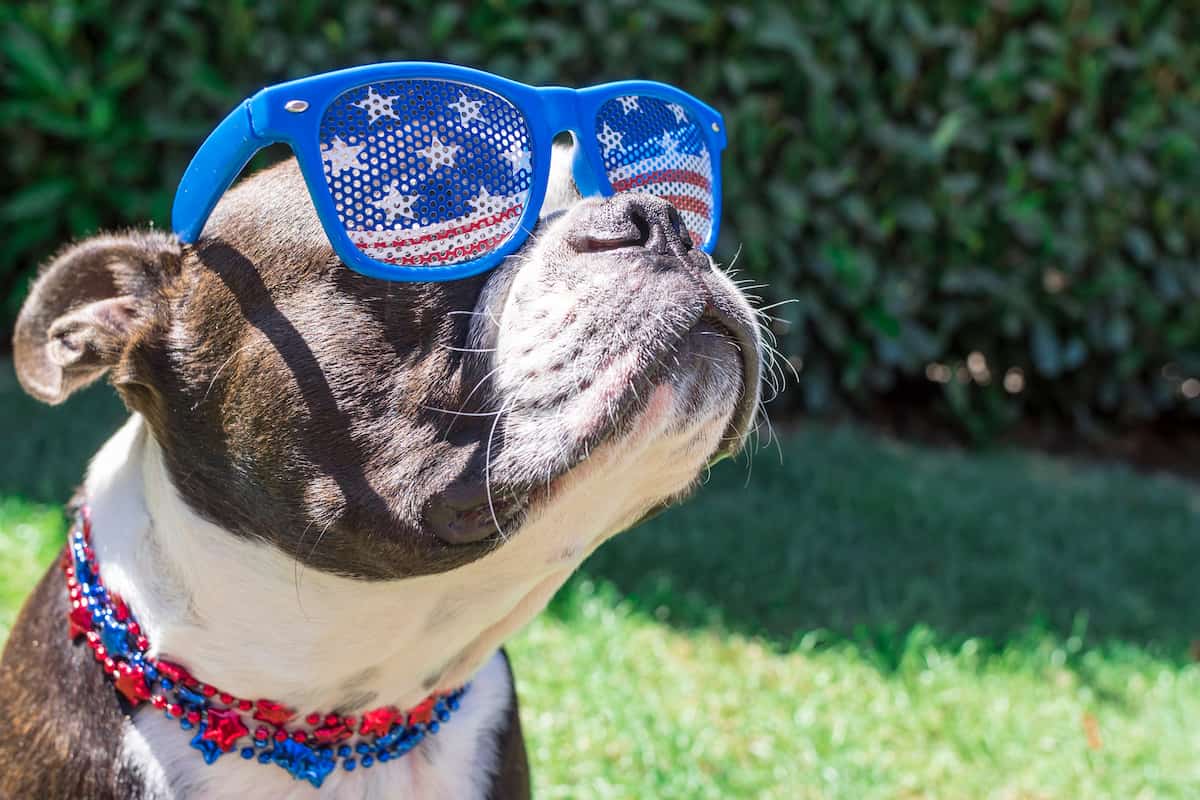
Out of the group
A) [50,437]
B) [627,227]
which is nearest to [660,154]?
[627,227]

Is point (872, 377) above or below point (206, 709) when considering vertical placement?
below

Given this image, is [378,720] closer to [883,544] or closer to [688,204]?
[688,204]

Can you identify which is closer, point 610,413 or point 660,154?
point 610,413

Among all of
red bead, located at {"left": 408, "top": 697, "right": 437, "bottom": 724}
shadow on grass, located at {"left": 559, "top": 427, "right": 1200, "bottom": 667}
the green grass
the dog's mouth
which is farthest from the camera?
shadow on grass, located at {"left": 559, "top": 427, "right": 1200, "bottom": 667}

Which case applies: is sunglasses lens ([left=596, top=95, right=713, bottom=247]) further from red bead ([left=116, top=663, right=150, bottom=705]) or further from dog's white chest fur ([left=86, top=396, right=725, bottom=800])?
red bead ([left=116, top=663, right=150, bottom=705])

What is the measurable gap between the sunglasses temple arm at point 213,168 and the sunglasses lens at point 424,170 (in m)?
0.11

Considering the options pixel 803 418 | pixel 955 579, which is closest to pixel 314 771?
pixel 955 579

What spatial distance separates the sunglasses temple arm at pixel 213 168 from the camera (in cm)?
174

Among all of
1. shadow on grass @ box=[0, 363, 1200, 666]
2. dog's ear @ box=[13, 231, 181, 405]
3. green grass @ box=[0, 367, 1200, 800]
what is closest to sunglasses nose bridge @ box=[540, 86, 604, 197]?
dog's ear @ box=[13, 231, 181, 405]

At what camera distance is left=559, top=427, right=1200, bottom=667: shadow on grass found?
3.90 m

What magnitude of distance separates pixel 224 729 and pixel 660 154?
1.20m

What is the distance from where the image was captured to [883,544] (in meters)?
4.60

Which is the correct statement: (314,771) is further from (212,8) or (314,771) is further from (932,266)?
(932,266)

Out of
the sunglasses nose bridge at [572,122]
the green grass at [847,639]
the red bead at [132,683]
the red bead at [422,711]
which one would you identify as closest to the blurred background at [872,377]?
the green grass at [847,639]
